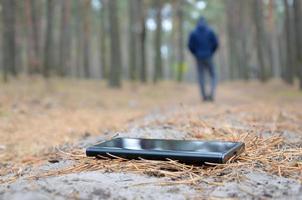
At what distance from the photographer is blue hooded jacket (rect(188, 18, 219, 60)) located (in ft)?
37.1

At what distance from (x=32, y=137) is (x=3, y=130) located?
864 millimetres

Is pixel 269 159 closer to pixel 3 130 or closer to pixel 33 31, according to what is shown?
pixel 3 130

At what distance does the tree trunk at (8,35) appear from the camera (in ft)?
48.1

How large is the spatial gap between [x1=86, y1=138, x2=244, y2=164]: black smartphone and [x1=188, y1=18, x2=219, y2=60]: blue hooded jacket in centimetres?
769

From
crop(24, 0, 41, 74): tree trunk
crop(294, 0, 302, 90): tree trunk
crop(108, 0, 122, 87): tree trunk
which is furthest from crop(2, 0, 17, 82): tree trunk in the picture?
crop(294, 0, 302, 90): tree trunk

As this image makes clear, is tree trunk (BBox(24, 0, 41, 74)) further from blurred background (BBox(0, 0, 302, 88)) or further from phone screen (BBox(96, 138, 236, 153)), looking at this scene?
phone screen (BBox(96, 138, 236, 153))

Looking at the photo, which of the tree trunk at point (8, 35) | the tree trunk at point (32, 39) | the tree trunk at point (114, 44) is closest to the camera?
the tree trunk at point (8, 35)

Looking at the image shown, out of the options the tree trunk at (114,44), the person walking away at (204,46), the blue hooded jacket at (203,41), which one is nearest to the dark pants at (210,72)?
the person walking away at (204,46)

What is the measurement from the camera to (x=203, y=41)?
1138cm

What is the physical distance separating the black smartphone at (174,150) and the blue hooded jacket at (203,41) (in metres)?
7.69

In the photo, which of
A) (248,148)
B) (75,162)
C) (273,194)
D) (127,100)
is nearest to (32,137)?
(75,162)

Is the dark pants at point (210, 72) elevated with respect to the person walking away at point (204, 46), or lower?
lower

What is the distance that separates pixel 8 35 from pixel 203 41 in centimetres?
799

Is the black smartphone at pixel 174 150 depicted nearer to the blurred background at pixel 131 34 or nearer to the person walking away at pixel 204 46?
the person walking away at pixel 204 46
